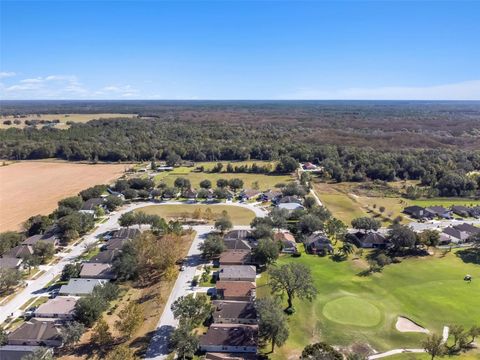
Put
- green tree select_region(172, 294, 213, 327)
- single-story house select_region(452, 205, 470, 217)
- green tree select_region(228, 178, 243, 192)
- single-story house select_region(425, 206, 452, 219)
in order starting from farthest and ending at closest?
green tree select_region(228, 178, 243, 192) → single-story house select_region(452, 205, 470, 217) → single-story house select_region(425, 206, 452, 219) → green tree select_region(172, 294, 213, 327)

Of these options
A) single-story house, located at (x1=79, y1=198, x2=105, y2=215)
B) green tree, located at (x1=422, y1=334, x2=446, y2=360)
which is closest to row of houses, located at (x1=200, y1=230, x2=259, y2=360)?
green tree, located at (x1=422, y1=334, x2=446, y2=360)

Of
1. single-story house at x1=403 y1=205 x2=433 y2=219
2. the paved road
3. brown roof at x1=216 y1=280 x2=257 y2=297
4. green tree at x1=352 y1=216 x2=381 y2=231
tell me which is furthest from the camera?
single-story house at x1=403 y1=205 x2=433 y2=219

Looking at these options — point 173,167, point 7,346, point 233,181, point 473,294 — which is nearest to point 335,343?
point 473,294

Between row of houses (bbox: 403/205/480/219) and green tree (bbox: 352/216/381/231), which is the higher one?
green tree (bbox: 352/216/381/231)

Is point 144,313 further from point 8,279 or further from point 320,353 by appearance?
point 320,353

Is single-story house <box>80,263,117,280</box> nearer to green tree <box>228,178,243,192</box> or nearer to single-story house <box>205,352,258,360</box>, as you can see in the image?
single-story house <box>205,352,258,360</box>

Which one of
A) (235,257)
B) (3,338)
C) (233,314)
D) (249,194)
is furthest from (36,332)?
(249,194)

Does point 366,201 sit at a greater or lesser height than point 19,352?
lesser
